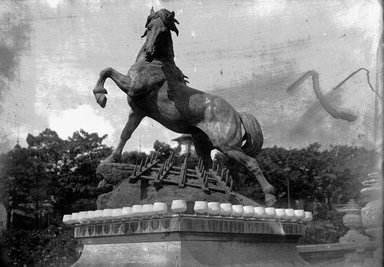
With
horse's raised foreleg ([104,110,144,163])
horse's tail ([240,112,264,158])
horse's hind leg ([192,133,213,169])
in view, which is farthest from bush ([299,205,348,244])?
horse's raised foreleg ([104,110,144,163])

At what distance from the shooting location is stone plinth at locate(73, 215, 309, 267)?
26.6 ft

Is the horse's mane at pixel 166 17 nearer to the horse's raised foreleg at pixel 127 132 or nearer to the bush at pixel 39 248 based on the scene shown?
the horse's raised foreleg at pixel 127 132

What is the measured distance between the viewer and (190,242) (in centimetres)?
816

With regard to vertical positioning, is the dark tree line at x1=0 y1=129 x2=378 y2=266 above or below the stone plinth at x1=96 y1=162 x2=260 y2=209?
above

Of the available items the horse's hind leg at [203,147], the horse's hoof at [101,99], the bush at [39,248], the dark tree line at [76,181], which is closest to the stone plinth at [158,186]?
the horse's hind leg at [203,147]

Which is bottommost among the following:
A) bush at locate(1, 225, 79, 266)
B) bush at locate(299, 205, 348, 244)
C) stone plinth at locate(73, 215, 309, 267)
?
stone plinth at locate(73, 215, 309, 267)

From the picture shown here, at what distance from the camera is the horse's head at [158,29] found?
989cm

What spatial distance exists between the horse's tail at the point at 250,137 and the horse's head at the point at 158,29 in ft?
→ 7.21

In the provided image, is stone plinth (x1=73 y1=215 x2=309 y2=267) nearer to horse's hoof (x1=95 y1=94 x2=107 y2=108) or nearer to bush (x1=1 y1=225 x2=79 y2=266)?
horse's hoof (x1=95 y1=94 x2=107 y2=108)

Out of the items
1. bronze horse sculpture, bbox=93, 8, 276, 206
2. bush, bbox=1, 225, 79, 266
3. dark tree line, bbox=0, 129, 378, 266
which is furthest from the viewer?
dark tree line, bbox=0, 129, 378, 266

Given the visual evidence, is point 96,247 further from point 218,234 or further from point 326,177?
point 326,177

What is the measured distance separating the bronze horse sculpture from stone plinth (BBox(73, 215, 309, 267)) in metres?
0.84

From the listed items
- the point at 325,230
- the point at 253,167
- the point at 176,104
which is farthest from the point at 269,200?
the point at 325,230

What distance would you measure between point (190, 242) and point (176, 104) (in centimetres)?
293
